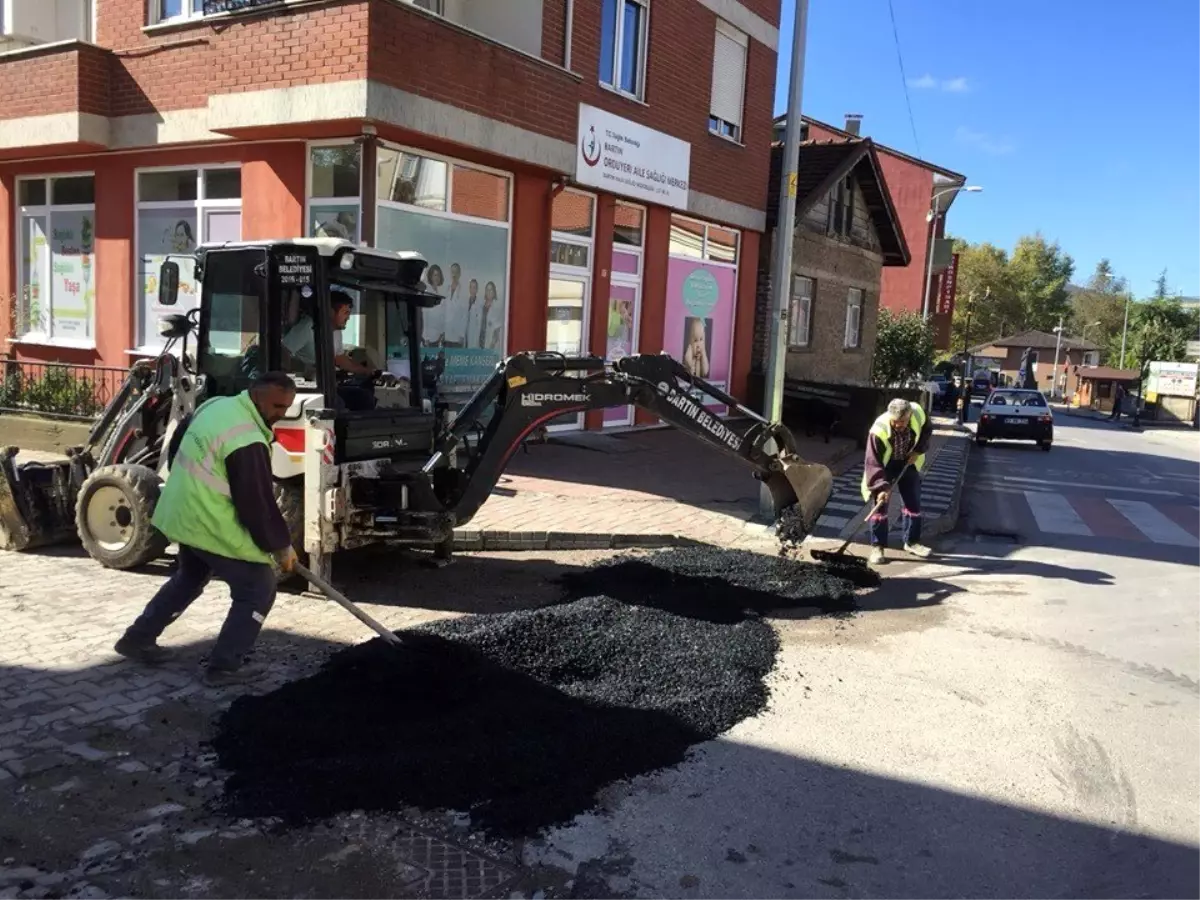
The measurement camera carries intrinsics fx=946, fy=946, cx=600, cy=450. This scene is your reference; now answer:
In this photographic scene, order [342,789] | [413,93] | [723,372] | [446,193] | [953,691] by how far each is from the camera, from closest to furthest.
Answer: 1. [342,789]
2. [953,691]
3. [413,93]
4. [446,193]
5. [723,372]

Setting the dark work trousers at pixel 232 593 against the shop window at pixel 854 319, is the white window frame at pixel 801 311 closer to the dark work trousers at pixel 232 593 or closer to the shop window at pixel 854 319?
the shop window at pixel 854 319

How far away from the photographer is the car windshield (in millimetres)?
24828

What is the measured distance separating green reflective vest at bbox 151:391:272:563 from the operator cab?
1.20 meters

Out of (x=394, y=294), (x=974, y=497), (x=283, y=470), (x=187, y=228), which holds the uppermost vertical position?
(x=187, y=228)

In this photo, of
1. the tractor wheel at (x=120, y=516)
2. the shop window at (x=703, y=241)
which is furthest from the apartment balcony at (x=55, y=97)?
the shop window at (x=703, y=241)

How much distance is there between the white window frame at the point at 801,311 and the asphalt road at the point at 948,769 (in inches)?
550

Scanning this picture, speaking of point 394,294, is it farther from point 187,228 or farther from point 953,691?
point 187,228

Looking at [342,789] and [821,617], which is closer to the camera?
[342,789]

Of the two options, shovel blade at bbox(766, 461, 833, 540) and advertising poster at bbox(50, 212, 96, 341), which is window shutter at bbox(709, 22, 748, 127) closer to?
advertising poster at bbox(50, 212, 96, 341)

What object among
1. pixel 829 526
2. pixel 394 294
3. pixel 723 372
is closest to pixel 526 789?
pixel 394 294

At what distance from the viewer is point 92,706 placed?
458 cm

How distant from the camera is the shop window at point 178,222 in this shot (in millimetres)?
11805

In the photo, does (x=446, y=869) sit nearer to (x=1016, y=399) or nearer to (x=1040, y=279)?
(x=1016, y=399)

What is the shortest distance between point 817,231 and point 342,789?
66.9 ft
